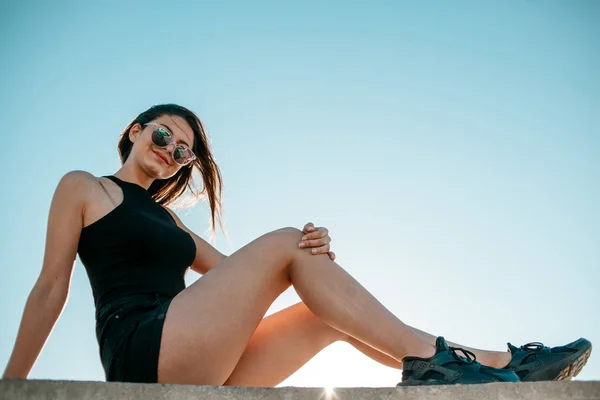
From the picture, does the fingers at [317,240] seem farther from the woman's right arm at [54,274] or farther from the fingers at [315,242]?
the woman's right arm at [54,274]

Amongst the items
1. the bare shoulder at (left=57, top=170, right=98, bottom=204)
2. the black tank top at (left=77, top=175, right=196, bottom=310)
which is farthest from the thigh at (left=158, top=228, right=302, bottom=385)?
the bare shoulder at (left=57, top=170, right=98, bottom=204)

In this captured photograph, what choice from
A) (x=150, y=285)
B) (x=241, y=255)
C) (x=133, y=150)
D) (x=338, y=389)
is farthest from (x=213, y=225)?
(x=338, y=389)

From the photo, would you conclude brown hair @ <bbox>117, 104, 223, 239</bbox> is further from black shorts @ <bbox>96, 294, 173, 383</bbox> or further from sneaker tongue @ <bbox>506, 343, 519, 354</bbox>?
sneaker tongue @ <bbox>506, 343, 519, 354</bbox>

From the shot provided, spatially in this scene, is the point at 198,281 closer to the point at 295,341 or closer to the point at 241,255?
the point at 241,255

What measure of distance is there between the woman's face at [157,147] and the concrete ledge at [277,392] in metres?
1.99

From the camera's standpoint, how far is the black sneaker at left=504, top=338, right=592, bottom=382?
9.19 ft

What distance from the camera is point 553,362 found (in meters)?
2.80

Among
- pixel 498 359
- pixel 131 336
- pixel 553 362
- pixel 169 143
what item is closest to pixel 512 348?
pixel 498 359

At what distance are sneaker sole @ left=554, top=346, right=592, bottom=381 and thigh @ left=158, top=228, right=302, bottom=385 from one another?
4.20 feet

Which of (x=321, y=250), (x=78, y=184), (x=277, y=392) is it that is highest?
(x=78, y=184)

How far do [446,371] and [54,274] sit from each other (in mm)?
1740

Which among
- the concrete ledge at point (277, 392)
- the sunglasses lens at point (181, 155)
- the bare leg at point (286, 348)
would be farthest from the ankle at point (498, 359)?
the sunglasses lens at point (181, 155)

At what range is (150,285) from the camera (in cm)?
302

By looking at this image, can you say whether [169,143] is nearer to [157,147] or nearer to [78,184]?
[157,147]
